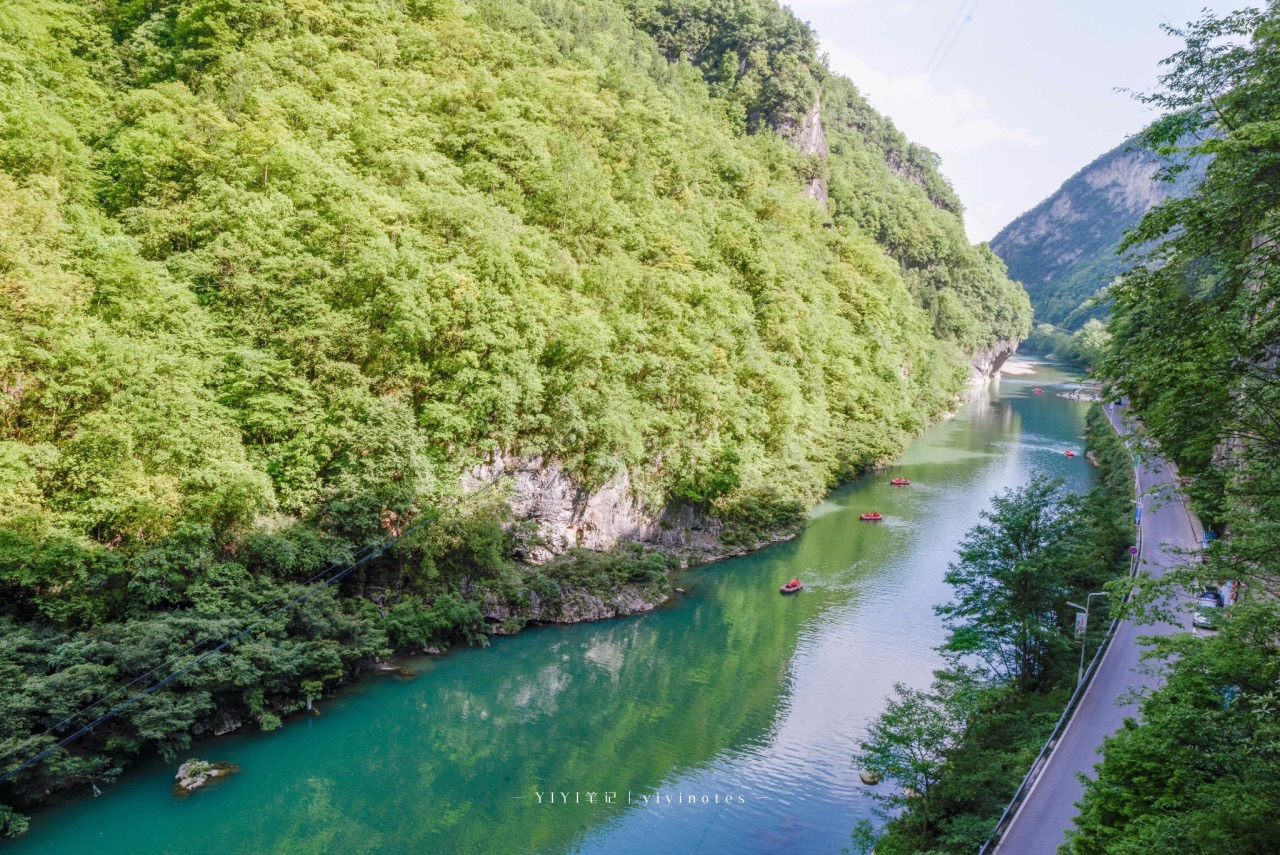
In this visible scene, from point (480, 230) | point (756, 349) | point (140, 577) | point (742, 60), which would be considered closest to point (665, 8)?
point (742, 60)

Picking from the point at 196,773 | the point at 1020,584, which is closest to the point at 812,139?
the point at 1020,584

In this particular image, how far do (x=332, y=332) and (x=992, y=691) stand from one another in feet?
80.1

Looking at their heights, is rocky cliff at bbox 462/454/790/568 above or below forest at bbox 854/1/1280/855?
below

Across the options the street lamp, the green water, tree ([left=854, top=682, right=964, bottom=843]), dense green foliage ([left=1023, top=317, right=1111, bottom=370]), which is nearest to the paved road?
the street lamp

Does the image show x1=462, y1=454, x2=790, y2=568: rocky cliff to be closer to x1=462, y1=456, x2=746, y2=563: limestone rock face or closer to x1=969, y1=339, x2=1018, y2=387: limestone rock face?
x1=462, y1=456, x2=746, y2=563: limestone rock face

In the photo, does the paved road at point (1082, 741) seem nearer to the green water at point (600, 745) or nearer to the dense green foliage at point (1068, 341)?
the green water at point (600, 745)

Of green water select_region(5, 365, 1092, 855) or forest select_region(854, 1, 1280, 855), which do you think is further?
green water select_region(5, 365, 1092, 855)

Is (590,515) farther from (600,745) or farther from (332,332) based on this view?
(332,332)

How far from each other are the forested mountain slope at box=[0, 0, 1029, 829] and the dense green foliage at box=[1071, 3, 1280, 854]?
2112 centimetres

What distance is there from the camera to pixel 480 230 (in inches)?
1253

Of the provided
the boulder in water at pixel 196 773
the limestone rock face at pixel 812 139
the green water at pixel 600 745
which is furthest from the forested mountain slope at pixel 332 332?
the limestone rock face at pixel 812 139

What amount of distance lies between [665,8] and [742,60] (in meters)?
9.56

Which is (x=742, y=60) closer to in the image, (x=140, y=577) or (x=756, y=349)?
(x=756, y=349)

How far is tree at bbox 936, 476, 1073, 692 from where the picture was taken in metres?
21.4
